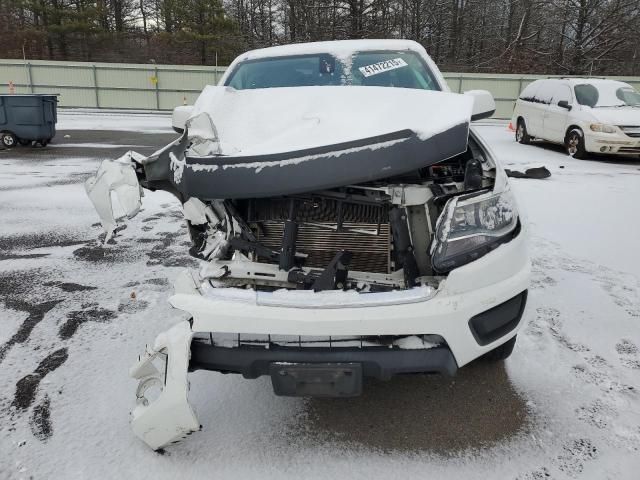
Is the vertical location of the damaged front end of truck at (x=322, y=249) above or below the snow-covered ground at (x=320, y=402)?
A: above

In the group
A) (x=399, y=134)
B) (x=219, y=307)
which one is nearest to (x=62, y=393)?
(x=219, y=307)

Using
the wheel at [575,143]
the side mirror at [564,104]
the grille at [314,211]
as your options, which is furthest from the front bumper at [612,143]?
the grille at [314,211]

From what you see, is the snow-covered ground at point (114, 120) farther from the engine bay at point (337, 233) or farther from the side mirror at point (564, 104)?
the engine bay at point (337, 233)

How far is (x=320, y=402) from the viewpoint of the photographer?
260 cm

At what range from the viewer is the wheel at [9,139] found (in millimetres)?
11914

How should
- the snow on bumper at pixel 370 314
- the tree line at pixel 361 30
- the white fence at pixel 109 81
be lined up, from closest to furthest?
the snow on bumper at pixel 370 314
the white fence at pixel 109 81
the tree line at pixel 361 30

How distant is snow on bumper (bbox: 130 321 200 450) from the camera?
6.72 ft

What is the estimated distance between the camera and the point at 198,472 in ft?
6.83

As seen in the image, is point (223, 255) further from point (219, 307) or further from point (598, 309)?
point (598, 309)

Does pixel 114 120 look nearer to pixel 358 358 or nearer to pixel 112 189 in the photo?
pixel 112 189

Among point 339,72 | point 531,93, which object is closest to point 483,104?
point 339,72

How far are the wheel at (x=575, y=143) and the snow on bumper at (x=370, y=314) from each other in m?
9.65

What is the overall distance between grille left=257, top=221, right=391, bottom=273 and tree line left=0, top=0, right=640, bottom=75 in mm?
28961

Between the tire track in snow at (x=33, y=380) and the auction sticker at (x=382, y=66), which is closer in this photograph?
the tire track in snow at (x=33, y=380)
